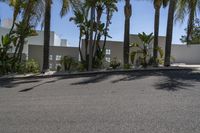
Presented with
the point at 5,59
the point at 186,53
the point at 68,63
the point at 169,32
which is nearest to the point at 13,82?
the point at 5,59

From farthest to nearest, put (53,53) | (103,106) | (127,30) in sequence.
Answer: (53,53)
(127,30)
(103,106)

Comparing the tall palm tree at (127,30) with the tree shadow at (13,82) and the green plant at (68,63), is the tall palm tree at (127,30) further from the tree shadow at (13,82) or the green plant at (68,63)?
the tree shadow at (13,82)

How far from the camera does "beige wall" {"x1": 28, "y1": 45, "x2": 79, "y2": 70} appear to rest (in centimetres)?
2420

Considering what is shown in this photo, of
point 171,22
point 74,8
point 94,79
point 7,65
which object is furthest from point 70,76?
point 171,22

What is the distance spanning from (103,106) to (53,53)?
46.4ft

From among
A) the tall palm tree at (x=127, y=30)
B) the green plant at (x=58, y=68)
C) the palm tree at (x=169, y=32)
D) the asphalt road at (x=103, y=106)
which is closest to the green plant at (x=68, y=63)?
the green plant at (x=58, y=68)

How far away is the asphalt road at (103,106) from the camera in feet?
27.9

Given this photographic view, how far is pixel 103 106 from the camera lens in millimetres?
10711

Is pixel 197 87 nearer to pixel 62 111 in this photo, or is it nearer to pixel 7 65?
pixel 62 111

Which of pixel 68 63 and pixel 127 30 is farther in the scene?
pixel 127 30

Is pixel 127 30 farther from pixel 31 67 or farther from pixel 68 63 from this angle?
pixel 31 67

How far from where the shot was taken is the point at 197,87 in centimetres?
1381

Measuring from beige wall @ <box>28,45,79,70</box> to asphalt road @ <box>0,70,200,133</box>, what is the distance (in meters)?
7.82

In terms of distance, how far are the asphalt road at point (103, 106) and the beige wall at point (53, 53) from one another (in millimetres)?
7815
